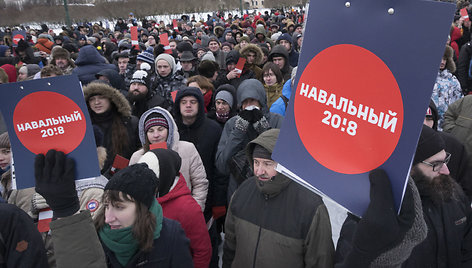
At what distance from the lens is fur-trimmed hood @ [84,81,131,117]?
9.77 ft

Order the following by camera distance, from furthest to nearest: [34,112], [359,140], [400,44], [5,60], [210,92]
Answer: [5,60]
[210,92]
[34,112]
[359,140]
[400,44]

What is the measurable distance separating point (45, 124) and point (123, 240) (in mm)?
619

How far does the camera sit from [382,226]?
0.97m

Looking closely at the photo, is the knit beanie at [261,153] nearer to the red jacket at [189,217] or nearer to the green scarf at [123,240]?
the red jacket at [189,217]

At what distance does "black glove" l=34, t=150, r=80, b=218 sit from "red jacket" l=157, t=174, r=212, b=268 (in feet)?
2.42

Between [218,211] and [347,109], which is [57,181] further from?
[218,211]

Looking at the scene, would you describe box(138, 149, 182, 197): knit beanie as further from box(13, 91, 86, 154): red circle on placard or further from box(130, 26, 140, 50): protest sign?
box(130, 26, 140, 50): protest sign

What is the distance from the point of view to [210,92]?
4.02m

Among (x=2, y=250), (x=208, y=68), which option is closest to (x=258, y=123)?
(x=2, y=250)

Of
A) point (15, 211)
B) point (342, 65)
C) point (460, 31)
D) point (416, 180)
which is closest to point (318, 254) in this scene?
point (416, 180)

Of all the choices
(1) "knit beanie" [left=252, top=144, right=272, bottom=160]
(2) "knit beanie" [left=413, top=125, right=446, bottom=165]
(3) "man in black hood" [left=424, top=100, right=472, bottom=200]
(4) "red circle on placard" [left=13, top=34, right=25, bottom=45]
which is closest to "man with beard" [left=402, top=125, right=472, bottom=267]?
(2) "knit beanie" [left=413, top=125, right=446, bottom=165]

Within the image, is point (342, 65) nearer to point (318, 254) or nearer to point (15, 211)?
point (318, 254)

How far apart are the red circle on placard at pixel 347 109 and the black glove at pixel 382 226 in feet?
0.24

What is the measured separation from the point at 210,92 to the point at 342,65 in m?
3.10
